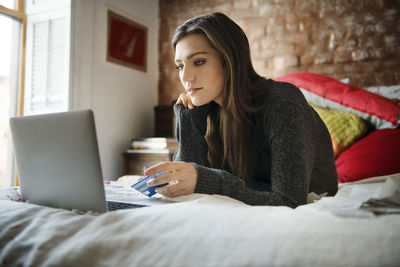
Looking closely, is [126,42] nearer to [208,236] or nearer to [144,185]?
[144,185]

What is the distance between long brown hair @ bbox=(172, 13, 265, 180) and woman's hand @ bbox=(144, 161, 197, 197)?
333 millimetres

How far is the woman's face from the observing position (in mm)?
1107

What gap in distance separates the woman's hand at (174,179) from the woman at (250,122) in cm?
11

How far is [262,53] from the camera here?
2.62 meters

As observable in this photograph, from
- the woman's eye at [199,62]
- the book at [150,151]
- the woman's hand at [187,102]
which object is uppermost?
the woman's eye at [199,62]

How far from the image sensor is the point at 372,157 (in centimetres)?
141

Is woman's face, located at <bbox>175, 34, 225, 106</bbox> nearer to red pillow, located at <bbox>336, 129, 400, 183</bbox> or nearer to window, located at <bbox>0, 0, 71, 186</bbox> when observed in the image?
red pillow, located at <bbox>336, 129, 400, 183</bbox>

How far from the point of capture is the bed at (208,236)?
388 mm

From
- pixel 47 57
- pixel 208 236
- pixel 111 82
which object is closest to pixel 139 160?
pixel 111 82

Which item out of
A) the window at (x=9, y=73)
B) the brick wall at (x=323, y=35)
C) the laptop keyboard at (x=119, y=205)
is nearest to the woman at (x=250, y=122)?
the laptop keyboard at (x=119, y=205)

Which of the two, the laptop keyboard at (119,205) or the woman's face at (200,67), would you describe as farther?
the woman's face at (200,67)

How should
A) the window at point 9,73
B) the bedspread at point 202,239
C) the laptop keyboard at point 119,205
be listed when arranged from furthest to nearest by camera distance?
the window at point 9,73 < the laptop keyboard at point 119,205 < the bedspread at point 202,239

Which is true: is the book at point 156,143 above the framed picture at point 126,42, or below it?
below

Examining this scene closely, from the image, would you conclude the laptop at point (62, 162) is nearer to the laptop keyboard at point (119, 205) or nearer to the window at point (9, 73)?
the laptop keyboard at point (119, 205)
